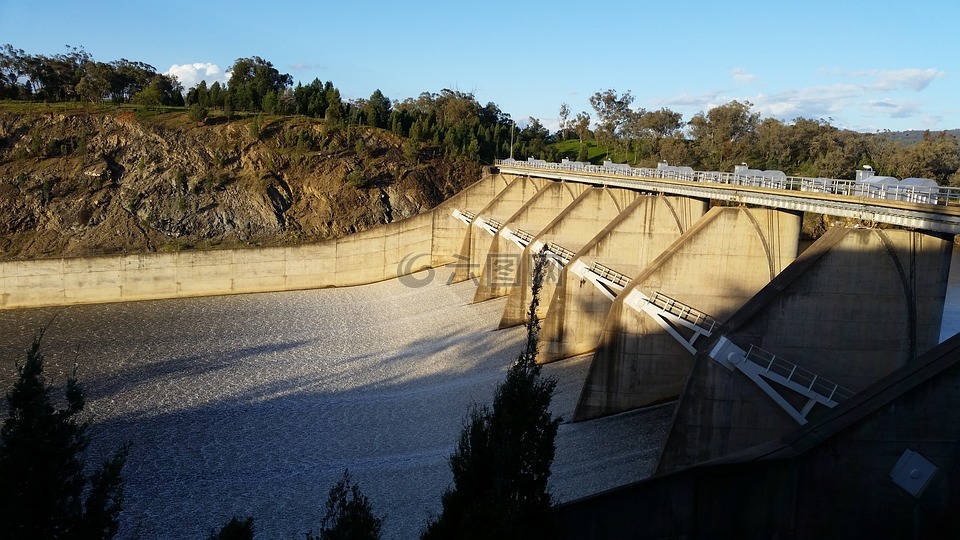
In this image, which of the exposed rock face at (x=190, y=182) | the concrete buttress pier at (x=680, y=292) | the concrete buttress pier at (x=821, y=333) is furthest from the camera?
the exposed rock face at (x=190, y=182)

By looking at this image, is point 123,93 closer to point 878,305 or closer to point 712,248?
point 712,248

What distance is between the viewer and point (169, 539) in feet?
35.7

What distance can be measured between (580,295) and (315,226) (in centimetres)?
2117

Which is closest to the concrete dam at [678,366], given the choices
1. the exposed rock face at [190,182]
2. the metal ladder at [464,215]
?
the exposed rock face at [190,182]

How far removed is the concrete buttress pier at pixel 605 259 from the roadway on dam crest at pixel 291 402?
2.08ft

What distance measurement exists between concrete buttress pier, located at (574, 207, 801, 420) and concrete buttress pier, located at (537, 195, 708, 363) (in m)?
3.03

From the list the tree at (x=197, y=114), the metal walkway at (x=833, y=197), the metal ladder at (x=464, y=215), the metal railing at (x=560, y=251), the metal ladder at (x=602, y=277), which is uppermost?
the tree at (x=197, y=114)

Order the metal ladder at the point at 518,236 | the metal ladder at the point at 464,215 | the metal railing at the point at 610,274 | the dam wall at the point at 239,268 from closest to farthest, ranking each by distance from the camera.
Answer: the metal railing at the point at 610,274 → the metal ladder at the point at 518,236 → the dam wall at the point at 239,268 → the metal ladder at the point at 464,215

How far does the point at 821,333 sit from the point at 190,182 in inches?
1289

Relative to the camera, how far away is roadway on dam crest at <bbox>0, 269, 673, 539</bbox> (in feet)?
39.7

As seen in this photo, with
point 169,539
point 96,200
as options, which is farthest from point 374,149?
point 169,539

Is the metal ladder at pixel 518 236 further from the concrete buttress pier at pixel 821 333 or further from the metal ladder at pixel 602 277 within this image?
the concrete buttress pier at pixel 821 333

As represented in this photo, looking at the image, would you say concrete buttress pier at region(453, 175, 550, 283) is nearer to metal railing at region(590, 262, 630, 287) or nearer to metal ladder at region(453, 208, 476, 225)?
metal ladder at region(453, 208, 476, 225)

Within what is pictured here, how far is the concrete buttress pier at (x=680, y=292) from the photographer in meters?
15.2
